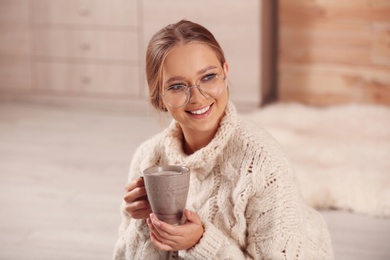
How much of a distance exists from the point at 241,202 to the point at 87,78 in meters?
2.68

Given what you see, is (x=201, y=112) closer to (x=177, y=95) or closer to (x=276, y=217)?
(x=177, y=95)

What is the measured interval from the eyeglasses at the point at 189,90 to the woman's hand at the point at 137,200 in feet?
0.63

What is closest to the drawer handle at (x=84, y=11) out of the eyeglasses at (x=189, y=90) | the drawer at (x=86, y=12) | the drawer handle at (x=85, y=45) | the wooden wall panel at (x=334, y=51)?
the drawer at (x=86, y=12)

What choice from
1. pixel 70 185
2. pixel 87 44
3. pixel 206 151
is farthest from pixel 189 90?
pixel 87 44

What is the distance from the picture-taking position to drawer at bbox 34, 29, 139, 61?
4160 mm

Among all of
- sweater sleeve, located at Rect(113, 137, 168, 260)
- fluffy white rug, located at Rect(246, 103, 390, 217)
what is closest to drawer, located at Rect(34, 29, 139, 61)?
fluffy white rug, located at Rect(246, 103, 390, 217)

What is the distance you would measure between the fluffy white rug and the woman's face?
1171 mm

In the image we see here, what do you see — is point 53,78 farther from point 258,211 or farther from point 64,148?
point 258,211

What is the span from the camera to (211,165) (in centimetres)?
173

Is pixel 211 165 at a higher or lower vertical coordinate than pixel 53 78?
higher

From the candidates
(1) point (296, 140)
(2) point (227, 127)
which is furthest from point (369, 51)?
(2) point (227, 127)

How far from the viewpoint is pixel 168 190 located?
153 centimetres

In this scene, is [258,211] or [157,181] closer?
[157,181]

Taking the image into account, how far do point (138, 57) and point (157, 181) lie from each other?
269 centimetres
